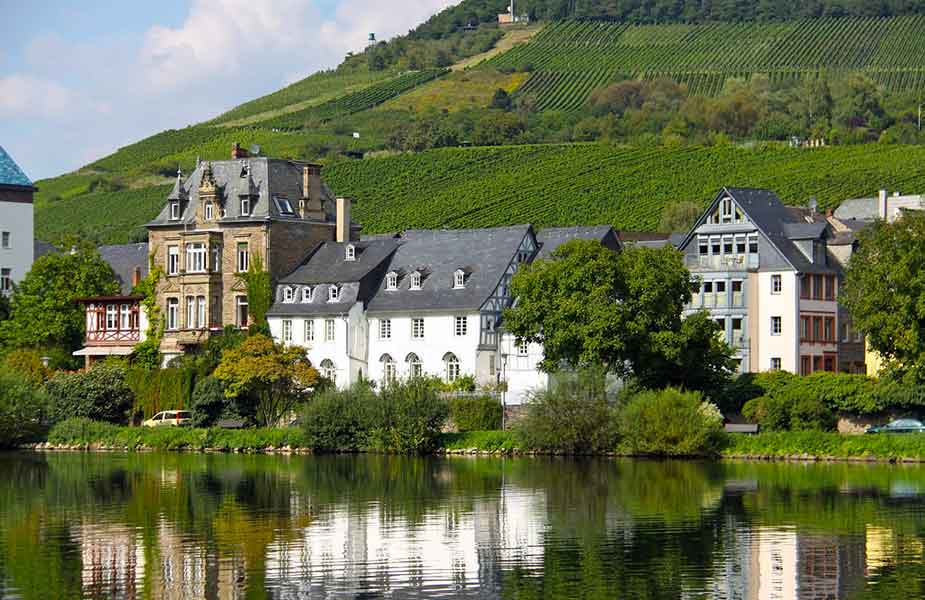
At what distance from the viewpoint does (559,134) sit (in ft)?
583

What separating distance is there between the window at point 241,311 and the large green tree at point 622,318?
20.8 metres

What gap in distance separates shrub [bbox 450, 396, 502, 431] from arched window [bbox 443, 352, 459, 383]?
21.4 feet

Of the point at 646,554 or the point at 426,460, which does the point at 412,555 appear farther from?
the point at 426,460

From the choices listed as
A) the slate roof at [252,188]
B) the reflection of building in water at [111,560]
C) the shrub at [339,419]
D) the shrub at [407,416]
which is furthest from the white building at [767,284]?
the reflection of building in water at [111,560]

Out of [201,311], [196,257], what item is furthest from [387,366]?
[196,257]

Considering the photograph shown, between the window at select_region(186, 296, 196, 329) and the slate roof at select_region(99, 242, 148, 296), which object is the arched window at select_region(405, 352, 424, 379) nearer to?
the window at select_region(186, 296, 196, 329)

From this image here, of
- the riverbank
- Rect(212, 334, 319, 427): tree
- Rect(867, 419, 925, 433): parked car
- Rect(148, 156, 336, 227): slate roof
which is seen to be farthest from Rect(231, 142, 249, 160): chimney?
Rect(867, 419, 925, 433): parked car

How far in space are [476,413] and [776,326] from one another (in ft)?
58.0

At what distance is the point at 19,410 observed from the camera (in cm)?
8431

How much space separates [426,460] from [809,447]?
15.5m

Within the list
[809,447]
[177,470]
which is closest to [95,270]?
[177,470]

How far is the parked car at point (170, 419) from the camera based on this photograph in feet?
291

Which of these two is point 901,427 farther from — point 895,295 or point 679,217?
point 679,217

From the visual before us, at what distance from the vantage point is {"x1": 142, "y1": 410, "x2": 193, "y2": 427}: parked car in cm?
8856
